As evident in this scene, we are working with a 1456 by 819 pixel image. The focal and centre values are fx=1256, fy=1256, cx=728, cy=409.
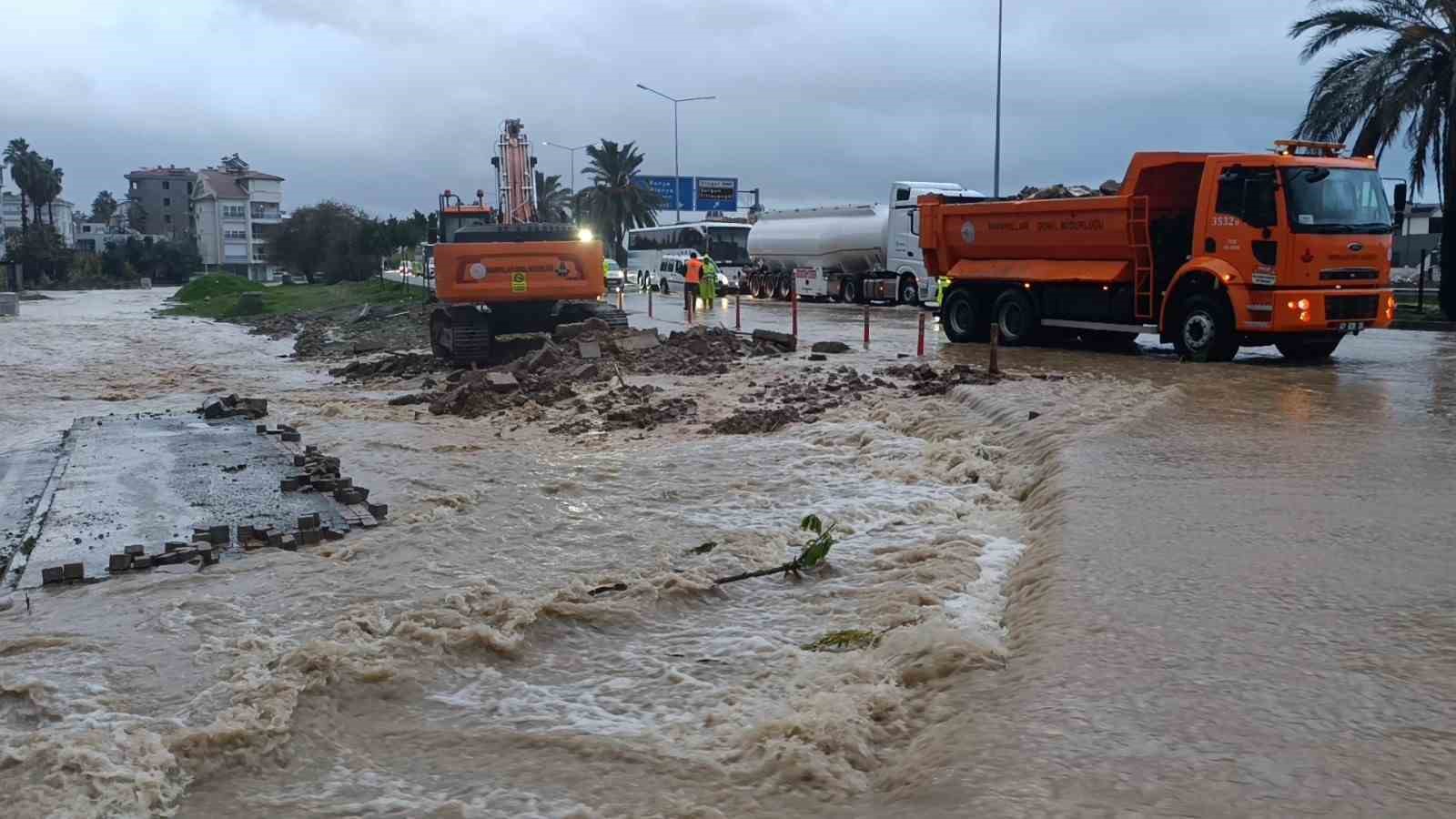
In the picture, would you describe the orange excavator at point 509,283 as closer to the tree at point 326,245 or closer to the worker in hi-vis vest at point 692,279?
the worker in hi-vis vest at point 692,279

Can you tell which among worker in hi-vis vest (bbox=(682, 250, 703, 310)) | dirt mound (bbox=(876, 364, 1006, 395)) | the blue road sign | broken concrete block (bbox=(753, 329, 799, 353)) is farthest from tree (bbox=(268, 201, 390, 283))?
dirt mound (bbox=(876, 364, 1006, 395))

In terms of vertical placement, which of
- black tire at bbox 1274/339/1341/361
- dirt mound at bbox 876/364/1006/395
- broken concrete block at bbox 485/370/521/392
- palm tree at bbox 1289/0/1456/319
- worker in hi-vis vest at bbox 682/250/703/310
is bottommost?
broken concrete block at bbox 485/370/521/392

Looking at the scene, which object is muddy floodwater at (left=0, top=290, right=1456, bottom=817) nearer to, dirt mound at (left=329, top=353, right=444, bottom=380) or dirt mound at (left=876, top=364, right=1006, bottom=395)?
dirt mound at (left=876, top=364, right=1006, bottom=395)

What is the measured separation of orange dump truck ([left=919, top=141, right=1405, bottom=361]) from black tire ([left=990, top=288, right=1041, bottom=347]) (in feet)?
0.08

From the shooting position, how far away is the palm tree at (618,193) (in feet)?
275

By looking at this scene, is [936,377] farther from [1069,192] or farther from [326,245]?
[326,245]

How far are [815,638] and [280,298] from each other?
56307mm

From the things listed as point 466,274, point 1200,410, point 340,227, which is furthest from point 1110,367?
point 340,227

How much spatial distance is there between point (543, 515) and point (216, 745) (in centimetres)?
464

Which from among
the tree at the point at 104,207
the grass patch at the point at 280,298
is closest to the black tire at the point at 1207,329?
the grass patch at the point at 280,298

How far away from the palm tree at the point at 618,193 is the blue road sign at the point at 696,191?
859mm

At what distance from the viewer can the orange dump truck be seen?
53.3 feet

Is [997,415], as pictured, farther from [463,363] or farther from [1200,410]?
[463,363]

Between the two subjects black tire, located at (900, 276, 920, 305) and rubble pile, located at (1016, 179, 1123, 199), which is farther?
black tire, located at (900, 276, 920, 305)
